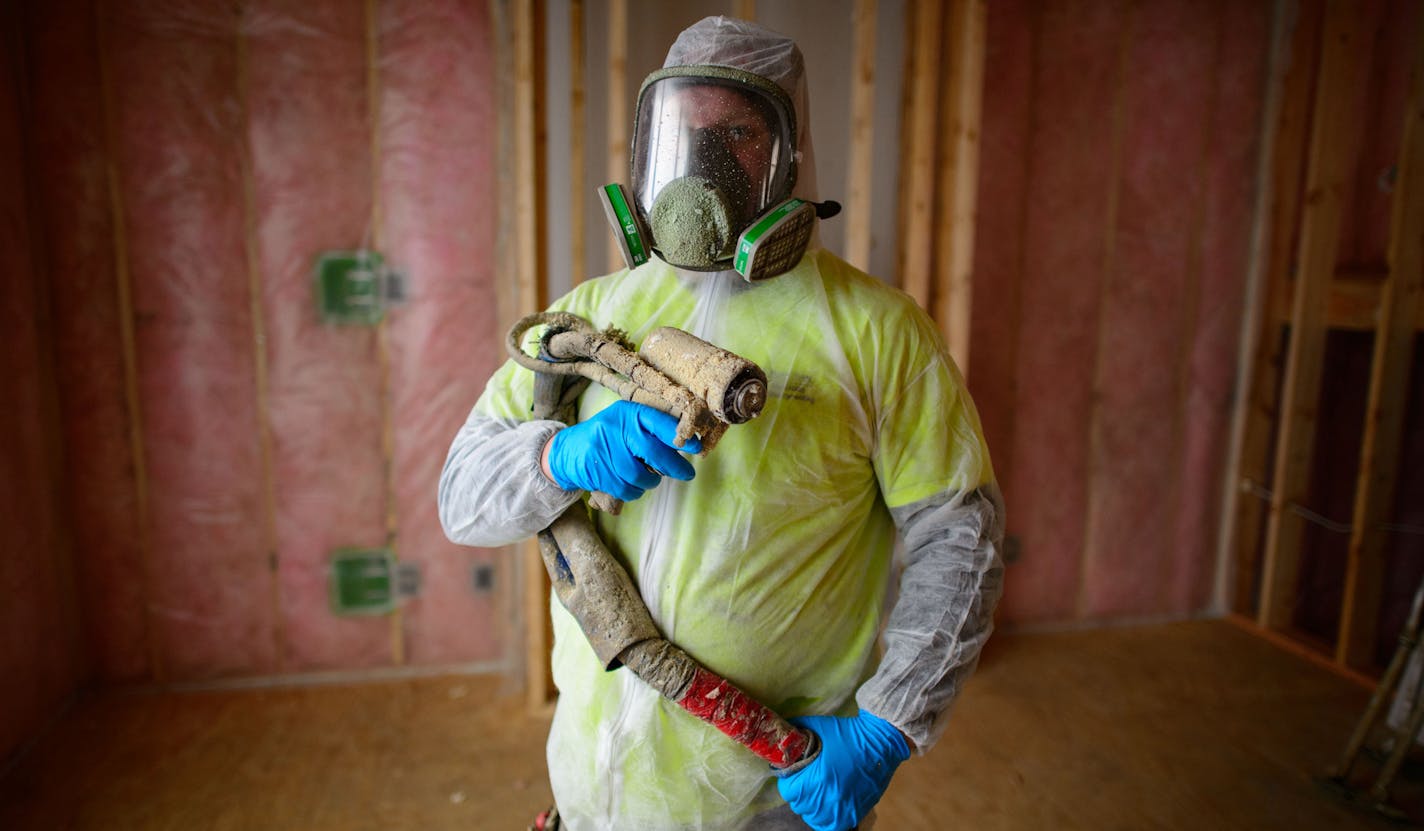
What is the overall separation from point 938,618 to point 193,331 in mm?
2605

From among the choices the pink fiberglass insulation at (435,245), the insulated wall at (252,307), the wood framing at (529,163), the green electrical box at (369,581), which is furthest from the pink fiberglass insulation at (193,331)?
the wood framing at (529,163)

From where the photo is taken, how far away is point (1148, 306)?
3.46 meters

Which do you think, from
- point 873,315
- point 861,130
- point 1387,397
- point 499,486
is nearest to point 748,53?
point 873,315

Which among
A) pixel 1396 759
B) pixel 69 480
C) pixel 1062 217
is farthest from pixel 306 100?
pixel 1396 759

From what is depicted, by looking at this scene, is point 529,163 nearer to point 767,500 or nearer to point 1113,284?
point 767,500

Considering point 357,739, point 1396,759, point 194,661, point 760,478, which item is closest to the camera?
point 760,478

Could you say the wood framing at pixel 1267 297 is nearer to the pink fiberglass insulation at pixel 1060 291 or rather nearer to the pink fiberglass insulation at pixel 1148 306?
the pink fiberglass insulation at pixel 1148 306

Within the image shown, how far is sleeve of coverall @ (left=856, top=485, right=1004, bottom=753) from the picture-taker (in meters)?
1.18

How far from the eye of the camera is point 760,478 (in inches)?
45.4

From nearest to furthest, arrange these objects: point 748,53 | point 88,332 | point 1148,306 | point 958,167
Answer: point 748,53 → point 88,332 → point 958,167 → point 1148,306

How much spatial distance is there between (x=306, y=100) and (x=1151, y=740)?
335cm

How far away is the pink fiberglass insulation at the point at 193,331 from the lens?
2.68 metres

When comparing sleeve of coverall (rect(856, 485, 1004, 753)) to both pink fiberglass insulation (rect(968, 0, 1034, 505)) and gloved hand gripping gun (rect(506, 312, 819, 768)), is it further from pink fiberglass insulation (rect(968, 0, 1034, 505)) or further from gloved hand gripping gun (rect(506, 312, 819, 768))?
pink fiberglass insulation (rect(968, 0, 1034, 505))

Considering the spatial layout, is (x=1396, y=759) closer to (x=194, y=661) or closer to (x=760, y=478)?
(x=760, y=478)
